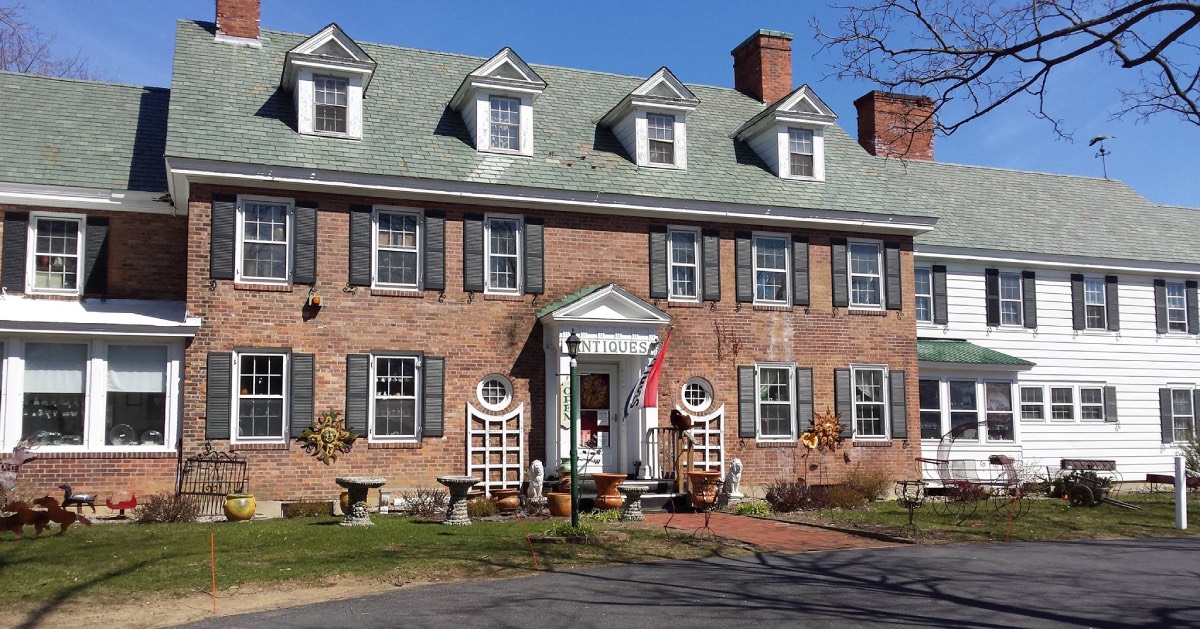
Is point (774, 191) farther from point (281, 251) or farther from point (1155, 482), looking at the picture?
point (1155, 482)

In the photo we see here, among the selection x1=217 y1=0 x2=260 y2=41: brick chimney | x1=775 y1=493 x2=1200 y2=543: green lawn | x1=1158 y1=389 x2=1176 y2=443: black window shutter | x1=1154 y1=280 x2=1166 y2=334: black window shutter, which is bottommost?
x1=775 y1=493 x2=1200 y2=543: green lawn

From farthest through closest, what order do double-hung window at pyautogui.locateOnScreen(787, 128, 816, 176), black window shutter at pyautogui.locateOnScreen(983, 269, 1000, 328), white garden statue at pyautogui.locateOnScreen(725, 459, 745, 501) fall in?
black window shutter at pyautogui.locateOnScreen(983, 269, 1000, 328)
double-hung window at pyautogui.locateOnScreen(787, 128, 816, 176)
white garden statue at pyautogui.locateOnScreen(725, 459, 745, 501)

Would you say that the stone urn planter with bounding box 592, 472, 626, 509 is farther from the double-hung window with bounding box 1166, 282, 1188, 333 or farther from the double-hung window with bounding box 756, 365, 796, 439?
the double-hung window with bounding box 1166, 282, 1188, 333

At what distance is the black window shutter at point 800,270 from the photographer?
71.5 feet

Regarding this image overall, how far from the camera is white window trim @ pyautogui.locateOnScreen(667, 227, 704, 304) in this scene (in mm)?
21031

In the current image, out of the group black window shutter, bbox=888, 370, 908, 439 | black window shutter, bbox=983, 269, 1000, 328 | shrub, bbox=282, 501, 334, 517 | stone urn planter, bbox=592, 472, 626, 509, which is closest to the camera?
shrub, bbox=282, 501, 334, 517

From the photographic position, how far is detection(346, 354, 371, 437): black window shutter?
18.5 m

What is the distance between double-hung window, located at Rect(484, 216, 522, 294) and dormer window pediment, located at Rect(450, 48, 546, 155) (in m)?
1.51

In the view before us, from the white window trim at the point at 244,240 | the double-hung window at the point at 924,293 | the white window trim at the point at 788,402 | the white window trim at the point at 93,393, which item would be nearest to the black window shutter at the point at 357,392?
the white window trim at the point at 244,240

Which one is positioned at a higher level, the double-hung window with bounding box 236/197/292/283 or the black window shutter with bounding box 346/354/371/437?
the double-hung window with bounding box 236/197/292/283

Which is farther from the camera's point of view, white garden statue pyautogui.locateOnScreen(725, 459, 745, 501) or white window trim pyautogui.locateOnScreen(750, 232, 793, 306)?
white window trim pyautogui.locateOnScreen(750, 232, 793, 306)

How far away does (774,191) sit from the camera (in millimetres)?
22031

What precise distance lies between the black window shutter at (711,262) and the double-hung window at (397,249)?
5.77 metres

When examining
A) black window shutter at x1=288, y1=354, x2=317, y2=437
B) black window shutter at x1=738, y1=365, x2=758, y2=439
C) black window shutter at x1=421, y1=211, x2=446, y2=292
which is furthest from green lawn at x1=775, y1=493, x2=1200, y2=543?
black window shutter at x1=288, y1=354, x2=317, y2=437
